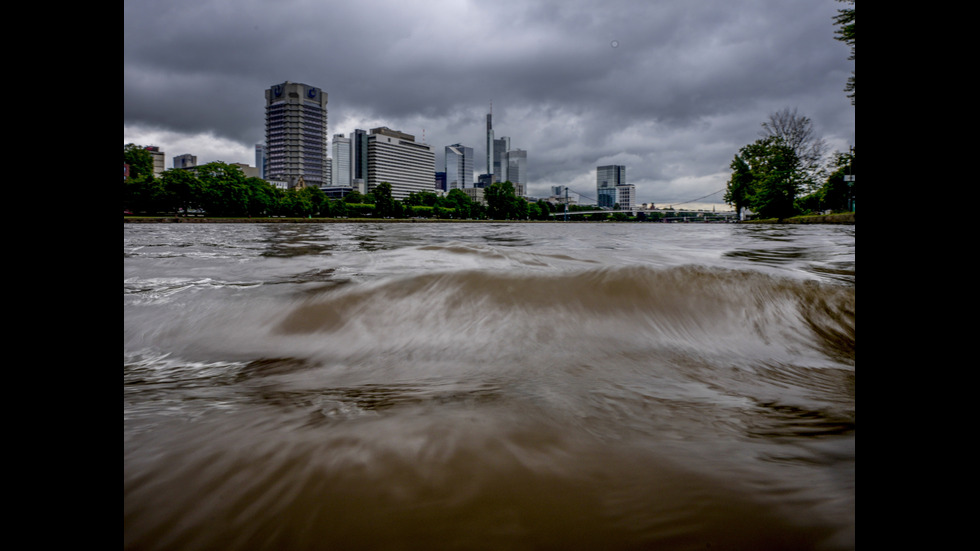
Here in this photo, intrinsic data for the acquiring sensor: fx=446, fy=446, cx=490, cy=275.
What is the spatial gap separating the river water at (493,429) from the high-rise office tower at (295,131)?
454ft

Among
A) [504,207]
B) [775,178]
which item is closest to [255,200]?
[504,207]

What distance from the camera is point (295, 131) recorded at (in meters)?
130

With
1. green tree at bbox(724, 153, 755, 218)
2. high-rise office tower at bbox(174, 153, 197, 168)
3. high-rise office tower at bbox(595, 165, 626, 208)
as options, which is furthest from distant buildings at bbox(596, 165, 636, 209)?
high-rise office tower at bbox(174, 153, 197, 168)

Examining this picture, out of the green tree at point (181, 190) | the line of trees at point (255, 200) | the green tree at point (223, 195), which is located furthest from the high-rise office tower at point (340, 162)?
the green tree at point (181, 190)

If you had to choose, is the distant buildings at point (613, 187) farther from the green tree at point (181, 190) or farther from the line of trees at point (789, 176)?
the green tree at point (181, 190)

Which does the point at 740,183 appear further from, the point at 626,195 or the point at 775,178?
the point at 626,195

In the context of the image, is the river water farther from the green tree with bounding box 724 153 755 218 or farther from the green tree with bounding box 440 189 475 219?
the green tree with bounding box 440 189 475 219

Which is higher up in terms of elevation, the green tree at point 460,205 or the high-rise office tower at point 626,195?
the high-rise office tower at point 626,195

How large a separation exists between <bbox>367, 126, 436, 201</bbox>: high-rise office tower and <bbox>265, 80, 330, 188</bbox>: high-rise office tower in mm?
15651

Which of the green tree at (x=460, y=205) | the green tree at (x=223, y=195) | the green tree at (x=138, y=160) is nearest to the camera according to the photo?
the green tree at (x=223, y=195)

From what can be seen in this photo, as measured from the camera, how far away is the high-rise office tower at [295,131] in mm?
128875

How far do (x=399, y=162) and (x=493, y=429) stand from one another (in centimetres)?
14628

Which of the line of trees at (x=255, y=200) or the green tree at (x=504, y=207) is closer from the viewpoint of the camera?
the line of trees at (x=255, y=200)

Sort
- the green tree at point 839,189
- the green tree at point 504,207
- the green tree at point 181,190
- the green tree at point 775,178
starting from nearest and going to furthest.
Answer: the green tree at point 839,189
the green tree at point 775,178
the green tree at point 181,190
the green tree at point 504,207
